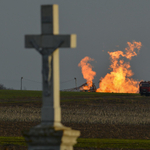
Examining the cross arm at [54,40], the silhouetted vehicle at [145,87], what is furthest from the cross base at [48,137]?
the silhouetted vehicle at [145,87]

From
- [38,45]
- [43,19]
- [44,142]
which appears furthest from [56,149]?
[43,19]

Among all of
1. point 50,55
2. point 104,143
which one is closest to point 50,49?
point 50,55

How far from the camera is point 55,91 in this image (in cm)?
666

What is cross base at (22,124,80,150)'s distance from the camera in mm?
6227

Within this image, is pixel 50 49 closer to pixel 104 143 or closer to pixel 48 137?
pixel 48 137

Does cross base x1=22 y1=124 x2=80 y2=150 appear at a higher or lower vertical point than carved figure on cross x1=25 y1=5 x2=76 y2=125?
lower

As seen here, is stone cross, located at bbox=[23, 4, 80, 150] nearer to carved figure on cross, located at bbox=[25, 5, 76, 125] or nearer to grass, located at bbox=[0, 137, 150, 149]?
carved figure on cross, located at bbox=[25, 5, 76, 125]

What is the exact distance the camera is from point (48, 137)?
A: 6.27 meters

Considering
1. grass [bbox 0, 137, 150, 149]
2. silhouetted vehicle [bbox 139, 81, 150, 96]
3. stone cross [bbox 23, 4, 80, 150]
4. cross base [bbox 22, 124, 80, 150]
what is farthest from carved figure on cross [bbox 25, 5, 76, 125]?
silhouetted vehicle [bbox 139, 81, 150, 96]

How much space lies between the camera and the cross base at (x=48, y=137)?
20.4 feet

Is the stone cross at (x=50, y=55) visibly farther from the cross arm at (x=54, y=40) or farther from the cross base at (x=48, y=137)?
the cross base at (x=48, y=137)

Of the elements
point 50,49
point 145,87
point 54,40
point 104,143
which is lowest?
point 104,143

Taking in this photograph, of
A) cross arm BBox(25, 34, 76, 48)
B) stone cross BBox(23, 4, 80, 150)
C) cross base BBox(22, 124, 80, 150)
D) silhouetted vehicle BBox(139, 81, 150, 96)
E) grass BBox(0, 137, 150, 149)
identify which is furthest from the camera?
silhouetted vehicle BBox(139, 81, 150, 96)

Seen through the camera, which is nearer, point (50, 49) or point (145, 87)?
point (50, 49)
